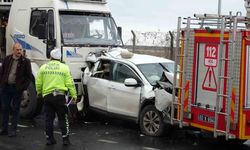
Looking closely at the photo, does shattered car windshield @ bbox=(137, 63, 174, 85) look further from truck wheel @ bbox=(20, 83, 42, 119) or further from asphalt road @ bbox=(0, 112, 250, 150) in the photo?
truck wheel @ bbox=(20, 83, 42, 119)

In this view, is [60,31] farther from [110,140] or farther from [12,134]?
[110,140]

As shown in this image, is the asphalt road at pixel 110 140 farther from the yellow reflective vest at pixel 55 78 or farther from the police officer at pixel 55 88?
the yellow reflective vest at pixel 55 78

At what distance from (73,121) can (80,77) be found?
105 cm

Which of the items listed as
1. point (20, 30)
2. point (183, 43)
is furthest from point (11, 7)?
point (183, 43)

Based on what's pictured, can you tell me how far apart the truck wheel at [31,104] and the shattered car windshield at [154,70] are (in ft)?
9.14

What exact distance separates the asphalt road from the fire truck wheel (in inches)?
5.6

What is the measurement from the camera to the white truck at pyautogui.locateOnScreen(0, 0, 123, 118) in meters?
11.9

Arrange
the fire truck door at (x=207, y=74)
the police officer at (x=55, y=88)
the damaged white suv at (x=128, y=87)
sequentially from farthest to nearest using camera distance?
1. the damaged white suv at (x=128, y=87)
2. the police officer at (x=55, y=88)
3. the fire truck door at (x=207, y=74)

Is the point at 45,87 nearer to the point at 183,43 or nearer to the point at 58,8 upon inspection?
the point at 183,43

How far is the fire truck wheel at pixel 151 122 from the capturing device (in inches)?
393

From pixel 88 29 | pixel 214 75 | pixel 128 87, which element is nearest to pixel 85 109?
pixel 128 87

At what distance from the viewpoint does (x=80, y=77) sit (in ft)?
39.3

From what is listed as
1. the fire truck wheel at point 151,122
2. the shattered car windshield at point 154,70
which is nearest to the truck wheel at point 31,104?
the shattered car windshield at point 154,70

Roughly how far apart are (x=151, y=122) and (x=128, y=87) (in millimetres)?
942
